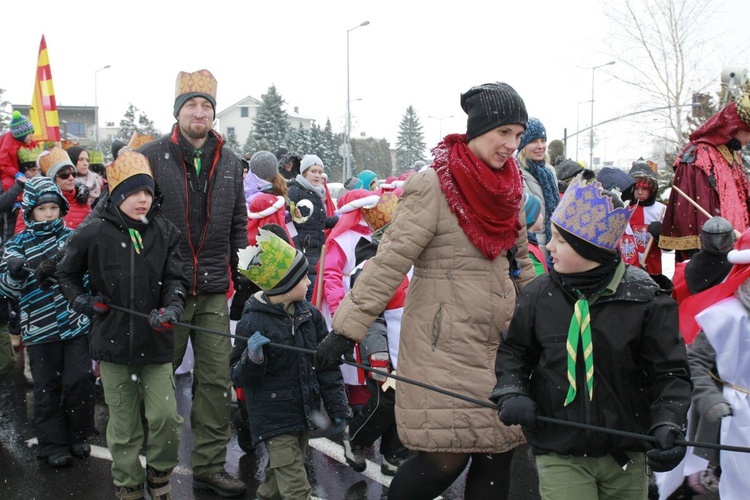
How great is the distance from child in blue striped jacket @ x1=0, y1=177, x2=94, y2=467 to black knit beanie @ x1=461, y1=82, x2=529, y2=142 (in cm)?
359

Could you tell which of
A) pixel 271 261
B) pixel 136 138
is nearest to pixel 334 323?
pixel 271 261

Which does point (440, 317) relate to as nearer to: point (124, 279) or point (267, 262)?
point (267, 262)

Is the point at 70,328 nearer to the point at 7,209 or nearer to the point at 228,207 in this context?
the point at 228,207

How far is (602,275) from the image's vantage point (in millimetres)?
3096

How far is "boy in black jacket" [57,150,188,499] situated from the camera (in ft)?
14.8

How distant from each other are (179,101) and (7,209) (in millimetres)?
4049

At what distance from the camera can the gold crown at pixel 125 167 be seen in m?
4.60

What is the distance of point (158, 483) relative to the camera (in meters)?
4.54

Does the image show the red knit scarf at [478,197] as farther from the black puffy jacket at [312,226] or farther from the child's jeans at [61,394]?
the black puffy jacket at [312,226]

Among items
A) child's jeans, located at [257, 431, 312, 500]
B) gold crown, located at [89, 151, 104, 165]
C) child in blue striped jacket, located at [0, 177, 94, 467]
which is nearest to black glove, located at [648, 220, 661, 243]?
child's jeans, located at [257, 431, 312, 500]

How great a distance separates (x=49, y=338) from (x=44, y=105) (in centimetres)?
577

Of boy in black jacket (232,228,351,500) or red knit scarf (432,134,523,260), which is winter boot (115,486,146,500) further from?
red knit scarf (432,134,523,260)

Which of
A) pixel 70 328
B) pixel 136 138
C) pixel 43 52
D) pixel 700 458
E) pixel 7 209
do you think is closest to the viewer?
pixel 700 458

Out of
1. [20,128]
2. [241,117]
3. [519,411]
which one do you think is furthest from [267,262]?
[241,117]
